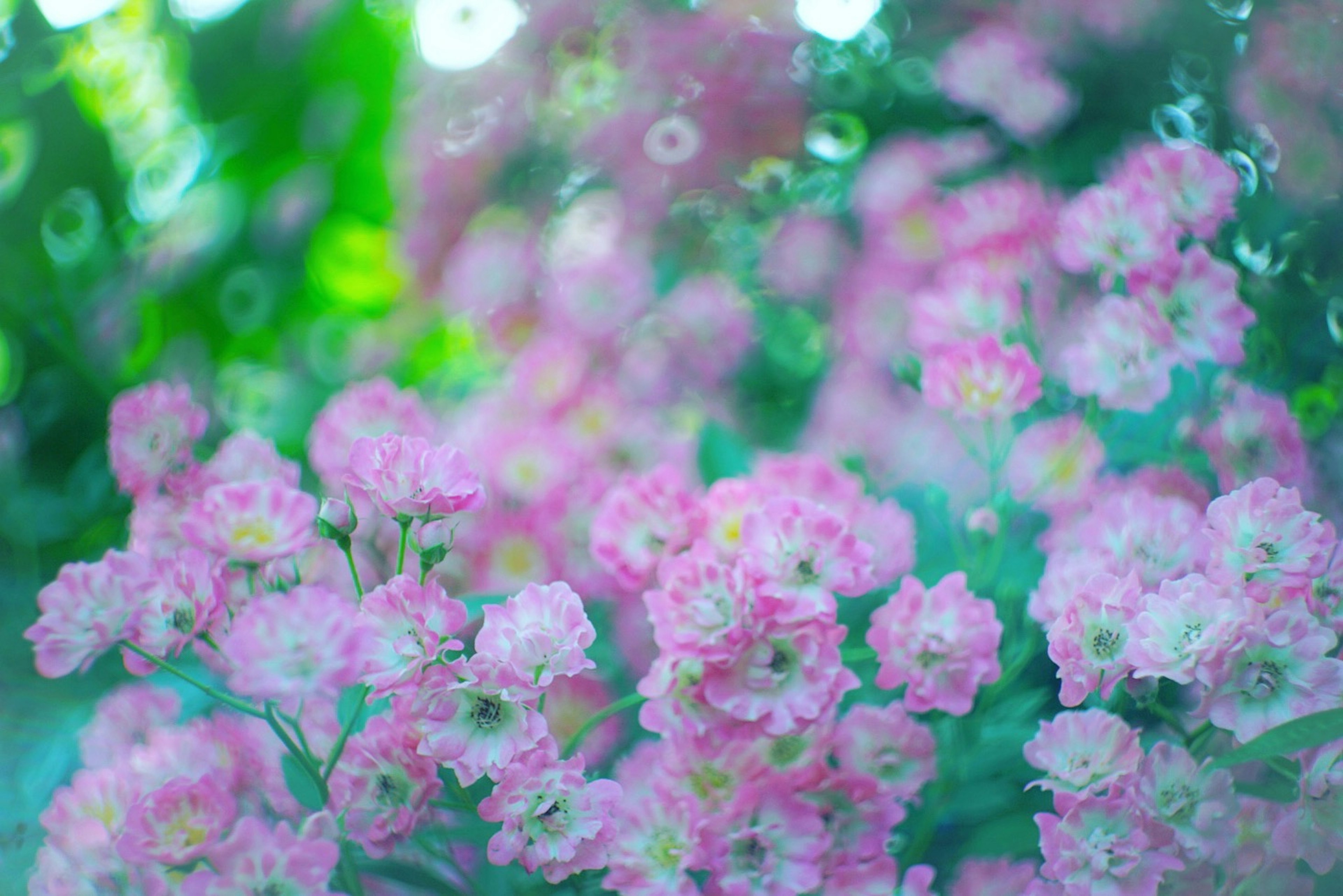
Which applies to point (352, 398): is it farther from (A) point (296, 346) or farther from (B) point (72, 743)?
(A) point (296, 346)

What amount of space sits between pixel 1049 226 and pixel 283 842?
552 mm

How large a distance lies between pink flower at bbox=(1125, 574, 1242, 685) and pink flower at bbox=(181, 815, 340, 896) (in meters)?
0.31

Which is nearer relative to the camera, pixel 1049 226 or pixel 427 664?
pixel 427 664

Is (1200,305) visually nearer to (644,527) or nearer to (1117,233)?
(1117,233)

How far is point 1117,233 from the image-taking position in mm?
500

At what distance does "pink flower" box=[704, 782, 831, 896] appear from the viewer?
1.31ft

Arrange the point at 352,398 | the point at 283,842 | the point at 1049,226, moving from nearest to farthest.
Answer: the point at 283,842 → the point at 352,398 → the point at 1049,226

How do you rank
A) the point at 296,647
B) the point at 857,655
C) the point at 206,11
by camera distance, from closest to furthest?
1. the point at 296,647
2. the point at 857,655
3. the point at 206,11

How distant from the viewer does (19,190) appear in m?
0.85

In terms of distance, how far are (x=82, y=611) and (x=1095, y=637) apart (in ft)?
1.32

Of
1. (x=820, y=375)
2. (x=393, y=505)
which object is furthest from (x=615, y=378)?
(x=393, y=505)

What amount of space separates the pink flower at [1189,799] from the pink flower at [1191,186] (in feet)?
0.88

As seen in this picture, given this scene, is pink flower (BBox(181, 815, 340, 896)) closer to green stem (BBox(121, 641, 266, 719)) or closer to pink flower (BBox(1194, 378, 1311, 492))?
green stem (BBox(121, 641, 266, 719))

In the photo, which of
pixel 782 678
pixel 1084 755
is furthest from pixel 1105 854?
pixel 782 678
